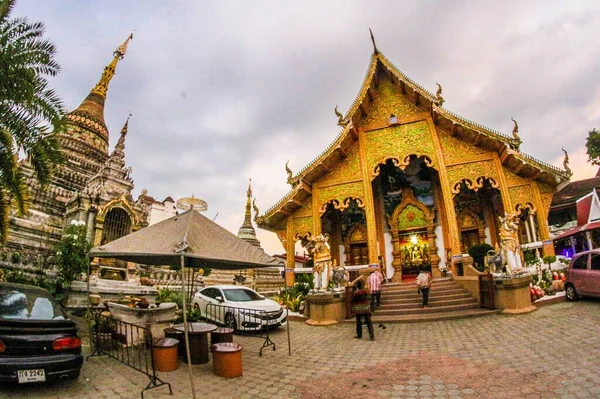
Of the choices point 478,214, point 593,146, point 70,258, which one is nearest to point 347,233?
point 478,214

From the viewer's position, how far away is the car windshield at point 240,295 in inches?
386

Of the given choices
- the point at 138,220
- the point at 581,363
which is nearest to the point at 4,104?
the point at 138,220

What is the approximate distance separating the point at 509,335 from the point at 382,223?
9402 millimetres

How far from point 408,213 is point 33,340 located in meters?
14.6

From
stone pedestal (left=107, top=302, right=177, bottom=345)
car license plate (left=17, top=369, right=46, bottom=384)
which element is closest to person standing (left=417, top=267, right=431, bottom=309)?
stone pedestal (left=107, top=302, right=177, bottom=345)

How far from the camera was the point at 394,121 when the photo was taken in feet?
47.4

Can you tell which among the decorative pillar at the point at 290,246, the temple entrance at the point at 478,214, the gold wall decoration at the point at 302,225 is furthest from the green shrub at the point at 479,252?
the decorative pillar at the point at 290,246

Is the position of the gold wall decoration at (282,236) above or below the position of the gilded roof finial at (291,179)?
below

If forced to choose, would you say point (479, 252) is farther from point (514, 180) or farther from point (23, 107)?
point (23, 107)

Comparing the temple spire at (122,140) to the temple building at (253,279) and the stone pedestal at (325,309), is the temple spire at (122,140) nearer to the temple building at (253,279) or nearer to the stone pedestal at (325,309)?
the temple building at (253,279)

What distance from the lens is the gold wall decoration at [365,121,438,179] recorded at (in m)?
13.7

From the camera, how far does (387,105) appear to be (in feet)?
49.1

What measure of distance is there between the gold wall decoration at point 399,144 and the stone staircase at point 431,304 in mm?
4942

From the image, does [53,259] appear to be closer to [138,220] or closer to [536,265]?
[138,220]
